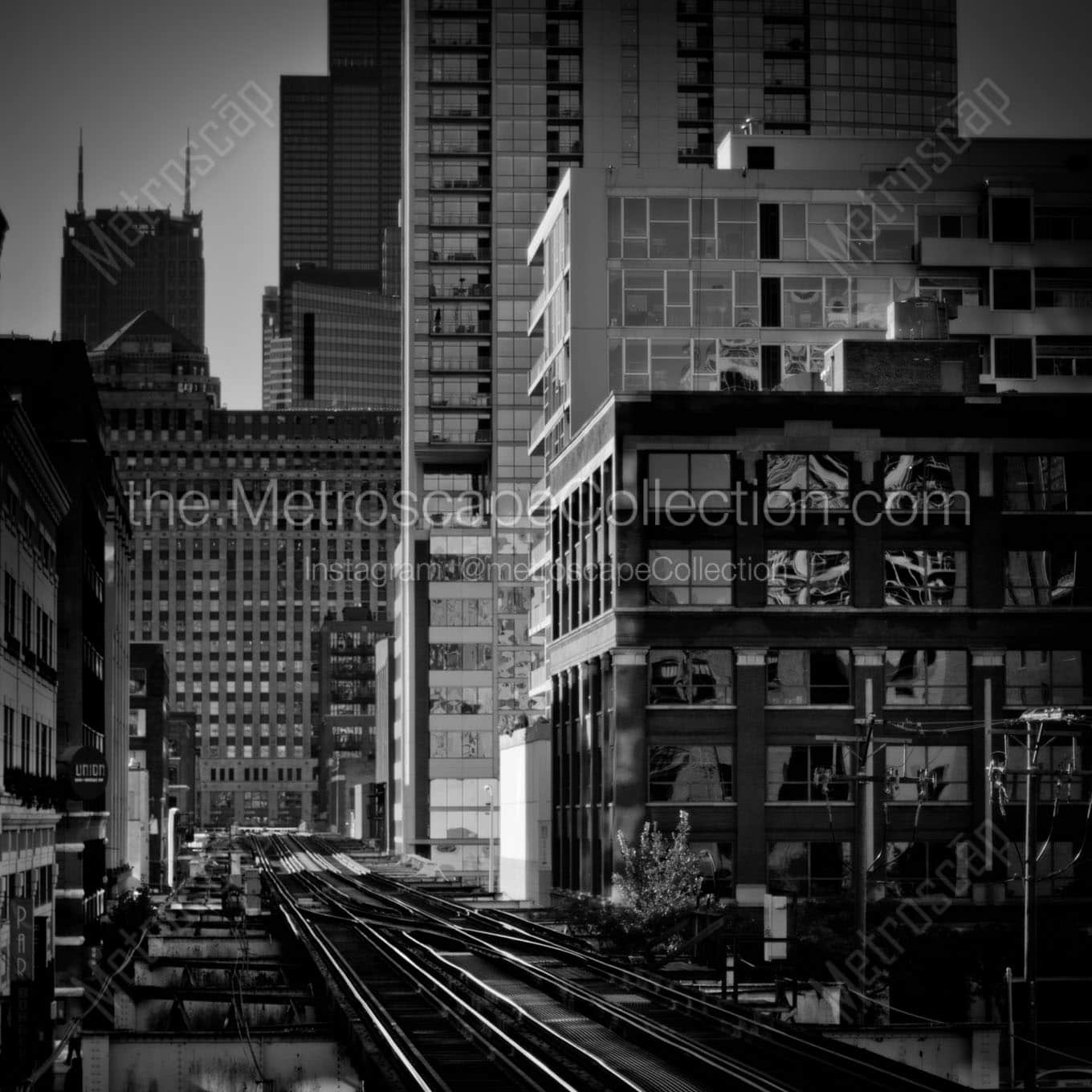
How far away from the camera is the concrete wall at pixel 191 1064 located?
134ft

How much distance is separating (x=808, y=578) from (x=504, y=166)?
83.7m

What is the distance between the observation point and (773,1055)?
39.4 m

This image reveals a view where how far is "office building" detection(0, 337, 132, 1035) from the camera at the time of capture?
7049 centimetres

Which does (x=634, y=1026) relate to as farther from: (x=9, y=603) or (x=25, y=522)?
(x=25, y=522)

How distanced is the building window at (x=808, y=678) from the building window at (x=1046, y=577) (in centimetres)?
656

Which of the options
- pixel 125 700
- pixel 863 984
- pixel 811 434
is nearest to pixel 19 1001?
pixel 863 984

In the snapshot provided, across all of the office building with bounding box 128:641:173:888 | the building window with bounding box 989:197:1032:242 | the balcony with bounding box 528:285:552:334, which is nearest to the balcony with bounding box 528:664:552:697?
the balcony with bounding box 528:285:552:334

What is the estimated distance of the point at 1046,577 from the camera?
2992 inches

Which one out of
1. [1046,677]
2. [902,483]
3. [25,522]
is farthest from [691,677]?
[25,522]

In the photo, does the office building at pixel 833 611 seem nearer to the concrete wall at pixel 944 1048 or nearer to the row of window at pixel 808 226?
the row of window at pixel 808 226

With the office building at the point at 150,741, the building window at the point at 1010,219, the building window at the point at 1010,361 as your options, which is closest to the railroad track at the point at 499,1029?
the building window at the point at 1010,361

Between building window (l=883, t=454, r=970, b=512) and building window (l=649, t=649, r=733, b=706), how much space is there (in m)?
8.23

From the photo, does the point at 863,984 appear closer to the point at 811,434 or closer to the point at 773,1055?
the point at 773,1055

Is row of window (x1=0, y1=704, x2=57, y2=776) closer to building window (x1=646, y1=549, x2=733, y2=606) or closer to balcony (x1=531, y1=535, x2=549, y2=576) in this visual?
building window (x1=646, y1=549, x2=733, y2=606)
